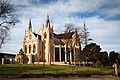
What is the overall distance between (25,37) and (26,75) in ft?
273

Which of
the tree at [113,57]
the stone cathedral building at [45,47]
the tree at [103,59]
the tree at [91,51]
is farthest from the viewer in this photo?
the stone cathedral building at [45,47]

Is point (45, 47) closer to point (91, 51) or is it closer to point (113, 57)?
point (91, 51)

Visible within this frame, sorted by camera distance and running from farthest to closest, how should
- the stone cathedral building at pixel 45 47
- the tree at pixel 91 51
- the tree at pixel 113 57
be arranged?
the stone cathedral building at pixel 45 47 < the tree at pixel 113 57 < the tree at pixel 91 51

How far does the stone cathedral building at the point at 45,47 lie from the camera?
10150 centimetres

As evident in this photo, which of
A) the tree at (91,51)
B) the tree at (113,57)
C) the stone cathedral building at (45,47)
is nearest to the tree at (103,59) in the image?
the tree at (91,51)

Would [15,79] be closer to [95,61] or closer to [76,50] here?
[95,61]

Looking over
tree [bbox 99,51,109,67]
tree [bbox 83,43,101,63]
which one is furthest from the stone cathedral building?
tree [bbox 99,51,109,67]

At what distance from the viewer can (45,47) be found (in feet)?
347

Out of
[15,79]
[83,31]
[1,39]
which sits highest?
[83,31]

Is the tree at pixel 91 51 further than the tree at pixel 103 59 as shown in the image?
Yes

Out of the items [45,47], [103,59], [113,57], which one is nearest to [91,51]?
[103,59]

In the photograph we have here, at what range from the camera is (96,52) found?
71125 mm

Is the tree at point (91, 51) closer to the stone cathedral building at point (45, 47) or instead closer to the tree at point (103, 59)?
the tree at point (103, 59)

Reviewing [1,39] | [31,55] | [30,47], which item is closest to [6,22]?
[1,39]
